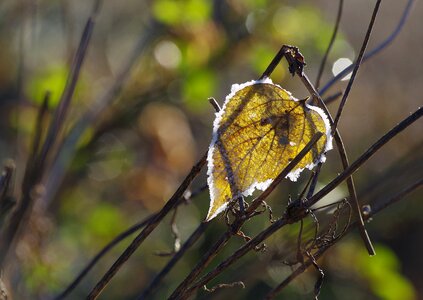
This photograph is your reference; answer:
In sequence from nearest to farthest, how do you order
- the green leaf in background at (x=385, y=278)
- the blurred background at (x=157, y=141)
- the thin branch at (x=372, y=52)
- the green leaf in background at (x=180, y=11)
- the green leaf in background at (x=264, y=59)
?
the thin branch at (x=372, y=52) → the blurred background at (x=157, y=141) → the green leaf in background at (x=385, y=278) → the green leaf in background at (x=180, y=11) → the green leaf in background at (x=264, y=59)

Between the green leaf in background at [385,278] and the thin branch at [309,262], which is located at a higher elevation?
the thin branch at [309,262]

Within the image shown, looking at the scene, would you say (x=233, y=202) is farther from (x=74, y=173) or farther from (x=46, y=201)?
(x=74, y=173)

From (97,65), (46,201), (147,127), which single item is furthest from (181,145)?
(46,201)

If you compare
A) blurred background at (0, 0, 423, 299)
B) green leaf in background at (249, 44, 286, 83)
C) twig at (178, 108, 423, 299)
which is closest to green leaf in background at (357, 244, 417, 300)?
blurred background at (0, 0, 423, 299)

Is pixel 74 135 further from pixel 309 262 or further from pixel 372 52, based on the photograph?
pixel 309 262

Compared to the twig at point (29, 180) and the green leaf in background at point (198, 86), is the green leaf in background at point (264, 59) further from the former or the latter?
the twig at point (29, 180)

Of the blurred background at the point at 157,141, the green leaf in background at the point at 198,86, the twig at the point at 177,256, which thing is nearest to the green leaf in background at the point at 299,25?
the blurred background at the point at 157,141

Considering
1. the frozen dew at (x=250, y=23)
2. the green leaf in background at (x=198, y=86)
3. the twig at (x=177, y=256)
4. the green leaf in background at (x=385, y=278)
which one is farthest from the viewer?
the frozen dew at (x=250, y=23)
